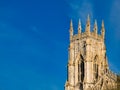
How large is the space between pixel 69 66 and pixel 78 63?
1.83m

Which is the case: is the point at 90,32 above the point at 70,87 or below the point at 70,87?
above

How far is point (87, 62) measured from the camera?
12194 centimetres

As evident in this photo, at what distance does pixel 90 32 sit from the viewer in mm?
123812

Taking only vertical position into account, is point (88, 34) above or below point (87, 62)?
above

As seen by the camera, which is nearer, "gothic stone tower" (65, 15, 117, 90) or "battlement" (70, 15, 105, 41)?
"gothic stone tower" (65, 15, 117, 90)

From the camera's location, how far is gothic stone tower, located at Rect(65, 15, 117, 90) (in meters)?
121

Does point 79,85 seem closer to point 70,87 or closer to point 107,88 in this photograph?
point 70,87

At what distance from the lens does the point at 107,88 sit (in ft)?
371

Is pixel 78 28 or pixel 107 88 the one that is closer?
pixel 107 88

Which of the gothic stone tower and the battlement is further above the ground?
the battlement

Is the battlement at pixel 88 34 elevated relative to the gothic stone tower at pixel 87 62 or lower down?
elevated

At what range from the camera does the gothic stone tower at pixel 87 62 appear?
4779 inches

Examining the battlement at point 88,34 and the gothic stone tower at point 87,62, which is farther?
the battlement at point 88,34

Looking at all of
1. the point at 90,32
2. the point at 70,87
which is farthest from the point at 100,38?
the point at 70,87
